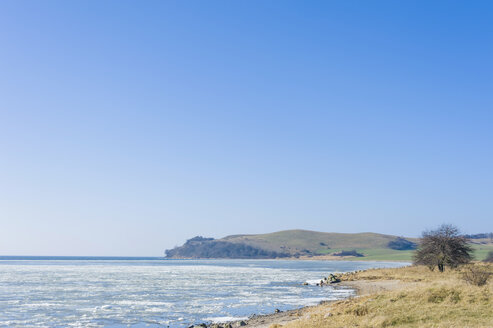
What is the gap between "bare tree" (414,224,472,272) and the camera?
6588 cm

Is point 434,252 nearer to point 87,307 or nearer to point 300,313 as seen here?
point 300,313

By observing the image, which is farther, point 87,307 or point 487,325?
point 87,307

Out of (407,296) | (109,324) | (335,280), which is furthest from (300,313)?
(335,280)

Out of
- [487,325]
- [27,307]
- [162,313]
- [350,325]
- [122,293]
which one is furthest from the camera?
[122,293]

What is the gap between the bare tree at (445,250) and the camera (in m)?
65.9

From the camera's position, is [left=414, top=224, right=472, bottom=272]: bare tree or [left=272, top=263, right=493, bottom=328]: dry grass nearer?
[left=272, top=263, right=493, bottom=328]: dry grass

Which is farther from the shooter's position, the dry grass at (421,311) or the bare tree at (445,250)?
the bare tree at (445,250)

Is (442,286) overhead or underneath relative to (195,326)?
overhead

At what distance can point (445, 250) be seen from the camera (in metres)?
66.4

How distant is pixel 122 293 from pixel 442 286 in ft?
115

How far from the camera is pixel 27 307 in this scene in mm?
38406

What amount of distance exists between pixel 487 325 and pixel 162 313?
24.3 meters

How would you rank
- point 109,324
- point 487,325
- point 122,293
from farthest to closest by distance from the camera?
1. point 122,293
2. point 109,324
3. point 487,325

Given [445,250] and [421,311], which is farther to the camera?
[445,250]
